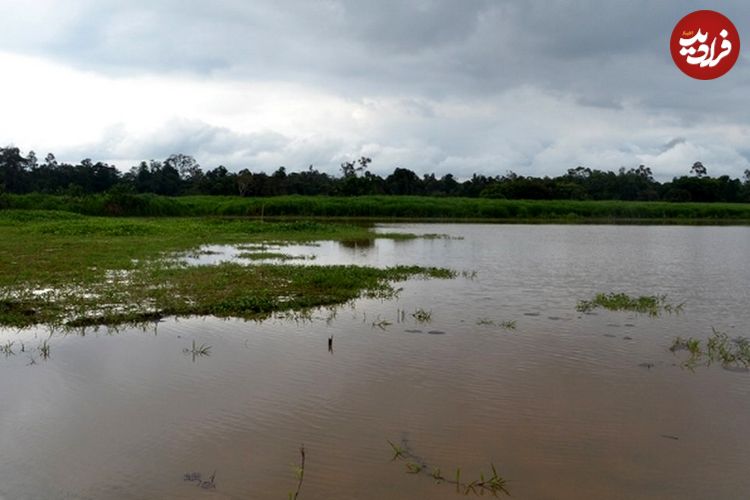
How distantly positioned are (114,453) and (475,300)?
757cm

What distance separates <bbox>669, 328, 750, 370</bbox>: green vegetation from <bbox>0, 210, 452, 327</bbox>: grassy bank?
543cm

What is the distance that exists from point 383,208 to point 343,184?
12.7 metres

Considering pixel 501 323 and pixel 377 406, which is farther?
pixel 501 323

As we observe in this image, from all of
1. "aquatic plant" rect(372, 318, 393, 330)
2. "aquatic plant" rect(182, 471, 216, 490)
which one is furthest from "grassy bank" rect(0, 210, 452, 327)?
"aquatic plant" rect(182, 471, 216, 490)

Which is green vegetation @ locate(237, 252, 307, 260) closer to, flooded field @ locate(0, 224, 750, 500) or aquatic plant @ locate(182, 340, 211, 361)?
flooded field @ locate(0, 224, 750, 500)

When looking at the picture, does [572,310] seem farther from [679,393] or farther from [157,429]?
[157,429]

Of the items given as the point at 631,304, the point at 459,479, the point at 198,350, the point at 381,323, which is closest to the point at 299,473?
the point at 459,479

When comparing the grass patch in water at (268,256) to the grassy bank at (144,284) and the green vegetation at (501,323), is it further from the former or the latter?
the green vegetation at (501,323)

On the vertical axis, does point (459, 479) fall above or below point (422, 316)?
below

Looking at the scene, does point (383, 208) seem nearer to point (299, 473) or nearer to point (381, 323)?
point (381, 323)

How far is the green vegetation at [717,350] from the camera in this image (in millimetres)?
7187

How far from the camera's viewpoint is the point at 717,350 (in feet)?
25.3

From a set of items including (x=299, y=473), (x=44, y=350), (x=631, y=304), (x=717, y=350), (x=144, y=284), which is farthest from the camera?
(x=144, y=284)

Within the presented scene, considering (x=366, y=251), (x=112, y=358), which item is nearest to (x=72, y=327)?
→ (x=112, y=358)
